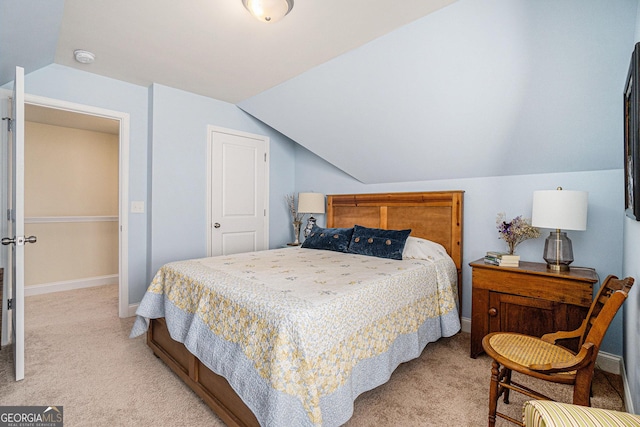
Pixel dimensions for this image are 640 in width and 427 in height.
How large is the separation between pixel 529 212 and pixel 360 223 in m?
1.68

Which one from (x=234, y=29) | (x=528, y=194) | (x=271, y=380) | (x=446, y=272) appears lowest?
Answer: (x=271, y=380)

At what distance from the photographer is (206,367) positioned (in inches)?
71.9

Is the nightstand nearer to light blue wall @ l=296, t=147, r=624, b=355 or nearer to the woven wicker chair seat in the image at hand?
light blue wall @ l=296, t=147, r=624, b=355

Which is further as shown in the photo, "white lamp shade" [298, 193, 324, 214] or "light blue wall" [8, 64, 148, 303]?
"white lamp shade" [298, 193, 324, 214]

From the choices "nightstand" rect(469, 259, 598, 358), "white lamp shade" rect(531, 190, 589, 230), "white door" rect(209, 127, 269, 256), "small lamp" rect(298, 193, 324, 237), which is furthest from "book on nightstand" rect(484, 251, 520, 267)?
"white door" rect(209, 127, 269, 256)

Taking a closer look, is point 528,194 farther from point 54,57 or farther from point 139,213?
point 54,57

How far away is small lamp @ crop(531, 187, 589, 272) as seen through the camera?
83.1 inches

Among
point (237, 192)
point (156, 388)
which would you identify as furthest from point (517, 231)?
point (237, 192)

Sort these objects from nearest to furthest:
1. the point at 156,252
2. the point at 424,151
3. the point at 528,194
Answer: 1. the point at 528,194
2. the point at 424,151
3. the point at 156,252

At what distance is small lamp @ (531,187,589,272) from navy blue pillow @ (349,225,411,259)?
1030 mm

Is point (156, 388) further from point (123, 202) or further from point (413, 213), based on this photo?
point (413, 213)

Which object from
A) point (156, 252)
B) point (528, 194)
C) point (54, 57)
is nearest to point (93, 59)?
point (54, 57)

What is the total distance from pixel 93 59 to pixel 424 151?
3044 mm

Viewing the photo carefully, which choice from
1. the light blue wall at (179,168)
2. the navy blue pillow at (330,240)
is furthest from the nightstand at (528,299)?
the light blue wall at (179,168)
